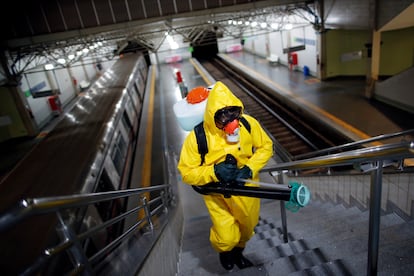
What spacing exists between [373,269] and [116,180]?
496cm

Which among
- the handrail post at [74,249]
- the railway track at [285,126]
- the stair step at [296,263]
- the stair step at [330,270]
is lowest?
the railway track at [285,126]

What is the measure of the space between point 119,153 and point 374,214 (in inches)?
229

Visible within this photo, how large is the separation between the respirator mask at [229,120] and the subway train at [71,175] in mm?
1903

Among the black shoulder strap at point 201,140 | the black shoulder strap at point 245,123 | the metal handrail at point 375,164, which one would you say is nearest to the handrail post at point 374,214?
the metal handrail at point 375,164

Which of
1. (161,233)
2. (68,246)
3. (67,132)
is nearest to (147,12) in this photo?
(67,132)

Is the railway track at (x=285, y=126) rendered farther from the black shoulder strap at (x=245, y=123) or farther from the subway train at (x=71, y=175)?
the black shoulder strap at (x=245, y=123)

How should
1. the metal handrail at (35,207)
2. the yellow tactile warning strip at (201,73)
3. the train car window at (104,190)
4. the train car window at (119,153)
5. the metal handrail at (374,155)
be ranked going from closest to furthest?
the metal handrail at (35,207)
the metal handrail at (374,155)
the train car window at (104,190)
the train car window at (119,153)
the yellow tactile warning strip at (201,73)

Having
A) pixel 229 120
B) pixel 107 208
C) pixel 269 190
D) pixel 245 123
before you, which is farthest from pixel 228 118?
pixel 107 208

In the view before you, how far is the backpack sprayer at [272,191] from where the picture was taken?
213cm

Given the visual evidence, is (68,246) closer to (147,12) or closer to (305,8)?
(147,12)

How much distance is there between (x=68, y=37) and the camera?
38.8 feet

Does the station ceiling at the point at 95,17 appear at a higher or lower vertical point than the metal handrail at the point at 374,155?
higher

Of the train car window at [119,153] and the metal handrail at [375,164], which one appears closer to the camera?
the metal handrail at [375,164]

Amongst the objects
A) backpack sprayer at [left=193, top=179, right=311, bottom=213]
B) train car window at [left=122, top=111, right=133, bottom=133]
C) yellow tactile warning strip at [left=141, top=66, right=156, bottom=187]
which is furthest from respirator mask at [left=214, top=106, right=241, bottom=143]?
train car window at [left=122, top=111, right=133, bottom=133]
